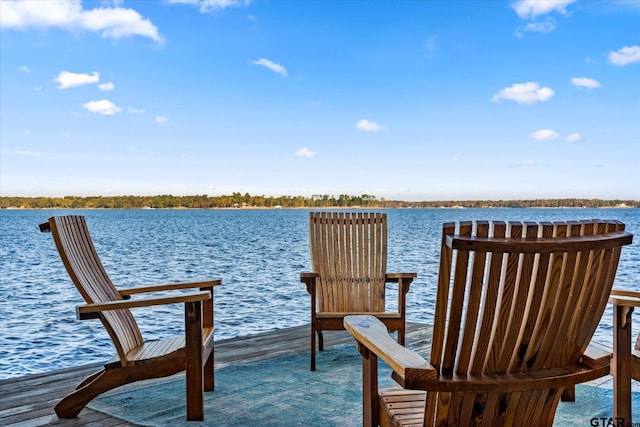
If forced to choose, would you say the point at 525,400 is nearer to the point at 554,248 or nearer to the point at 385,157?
the point at 554,248

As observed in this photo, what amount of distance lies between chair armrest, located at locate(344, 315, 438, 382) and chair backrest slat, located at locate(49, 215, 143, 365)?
1.42 metres

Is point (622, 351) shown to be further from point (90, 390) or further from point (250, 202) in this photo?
point (250, 202)

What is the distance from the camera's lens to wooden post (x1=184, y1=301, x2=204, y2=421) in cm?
294

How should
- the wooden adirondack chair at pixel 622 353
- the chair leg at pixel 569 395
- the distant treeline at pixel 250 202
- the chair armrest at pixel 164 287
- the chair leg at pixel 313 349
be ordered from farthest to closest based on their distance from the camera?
the distant treeline at pixel 250 202
the chair leg at pixel 313 349
the chair armrest at pixel 164 287
the chair leg at pixel 569 395
the wooden adirondack chair at pixel 622 353

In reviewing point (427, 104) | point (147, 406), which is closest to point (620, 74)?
point (427, 104)

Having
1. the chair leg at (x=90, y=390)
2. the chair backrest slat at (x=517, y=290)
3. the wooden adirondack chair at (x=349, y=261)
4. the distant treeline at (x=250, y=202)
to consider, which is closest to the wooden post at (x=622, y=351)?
the chair backrest slat at (x=517, y=290)

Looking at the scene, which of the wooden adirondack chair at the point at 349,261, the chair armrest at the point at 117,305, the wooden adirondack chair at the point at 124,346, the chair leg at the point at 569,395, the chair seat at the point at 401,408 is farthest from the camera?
the wooden adirondack chair at the point at 349,261

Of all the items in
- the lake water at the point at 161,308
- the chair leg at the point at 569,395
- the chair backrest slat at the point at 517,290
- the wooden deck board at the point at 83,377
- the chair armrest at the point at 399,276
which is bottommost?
the lake water at the point at 161,308

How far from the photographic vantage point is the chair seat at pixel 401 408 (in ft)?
6.13

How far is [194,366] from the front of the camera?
2.96 m

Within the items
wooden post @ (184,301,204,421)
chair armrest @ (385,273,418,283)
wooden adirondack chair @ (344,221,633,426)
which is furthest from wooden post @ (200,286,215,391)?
wooden adirondack chair @ (344,221,633,426)

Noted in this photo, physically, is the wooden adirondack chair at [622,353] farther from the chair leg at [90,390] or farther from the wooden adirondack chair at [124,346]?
the chair leg at [90,390]

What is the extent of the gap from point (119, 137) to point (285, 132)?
45.1 feet

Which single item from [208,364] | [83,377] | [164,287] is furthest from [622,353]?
[83,377]
